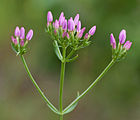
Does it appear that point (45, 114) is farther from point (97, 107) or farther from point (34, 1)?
point (34, 1)

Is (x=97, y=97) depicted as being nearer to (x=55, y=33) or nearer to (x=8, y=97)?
(x=8, y=97)

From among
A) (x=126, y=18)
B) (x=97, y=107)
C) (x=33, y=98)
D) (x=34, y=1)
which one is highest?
(x=34, y=1)

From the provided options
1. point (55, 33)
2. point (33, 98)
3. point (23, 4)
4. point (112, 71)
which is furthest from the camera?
point (33, 98)

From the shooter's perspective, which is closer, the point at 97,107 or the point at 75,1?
the point at 75,1

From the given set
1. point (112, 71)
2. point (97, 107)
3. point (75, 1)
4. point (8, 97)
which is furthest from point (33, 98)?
point (75, 1)

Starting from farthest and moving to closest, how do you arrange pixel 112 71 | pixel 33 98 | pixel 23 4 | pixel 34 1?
pixel 33 98, pixel 112 71, pixel 23 4, pixel 34 1

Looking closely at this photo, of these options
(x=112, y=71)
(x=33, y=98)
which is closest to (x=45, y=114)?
(x=33, y=98)

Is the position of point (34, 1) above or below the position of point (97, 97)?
above
